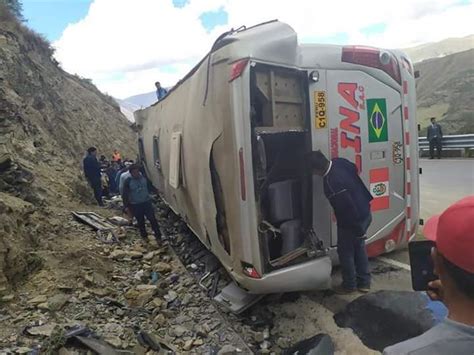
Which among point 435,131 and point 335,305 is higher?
point 435,131

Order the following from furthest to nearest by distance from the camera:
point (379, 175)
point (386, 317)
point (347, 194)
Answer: point (379, 175)
point (347, 194)
point (386, 317)

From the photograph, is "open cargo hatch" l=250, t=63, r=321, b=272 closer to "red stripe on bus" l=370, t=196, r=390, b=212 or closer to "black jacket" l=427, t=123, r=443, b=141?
"red stripe on bus" l=370, t=196, r=390, b=212

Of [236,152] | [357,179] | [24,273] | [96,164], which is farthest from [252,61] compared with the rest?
[96,164]

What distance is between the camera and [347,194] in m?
3.84

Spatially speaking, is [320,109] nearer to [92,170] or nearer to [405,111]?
[405,111]

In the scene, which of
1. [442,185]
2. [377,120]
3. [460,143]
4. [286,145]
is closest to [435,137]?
[460,143]

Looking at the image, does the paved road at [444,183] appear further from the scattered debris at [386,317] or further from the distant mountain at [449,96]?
the distant mountain at [449,96]

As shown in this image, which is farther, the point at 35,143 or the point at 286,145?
the point at 35,143

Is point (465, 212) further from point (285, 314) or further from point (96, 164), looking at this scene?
point (96, 164)

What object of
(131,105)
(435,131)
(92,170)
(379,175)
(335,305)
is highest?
(131,105)

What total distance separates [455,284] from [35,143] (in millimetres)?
10803

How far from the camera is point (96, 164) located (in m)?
9.91

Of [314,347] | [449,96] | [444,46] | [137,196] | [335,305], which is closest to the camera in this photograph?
[314,347]

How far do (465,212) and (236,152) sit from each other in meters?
2.31
